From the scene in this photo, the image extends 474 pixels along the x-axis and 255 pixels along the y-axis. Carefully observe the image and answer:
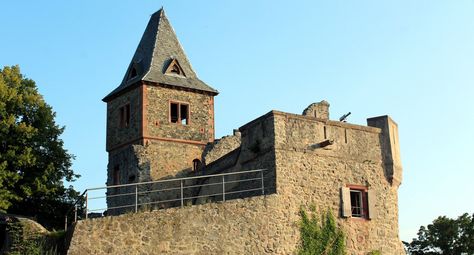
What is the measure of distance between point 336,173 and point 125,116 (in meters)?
14.4

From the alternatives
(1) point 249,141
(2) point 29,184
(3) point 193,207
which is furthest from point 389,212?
(2) point 29,184

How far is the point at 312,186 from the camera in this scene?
2805cm

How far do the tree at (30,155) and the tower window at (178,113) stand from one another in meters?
6.52

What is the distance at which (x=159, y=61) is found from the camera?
4006cm

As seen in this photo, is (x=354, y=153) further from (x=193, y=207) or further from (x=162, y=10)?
(x=162, y=10)

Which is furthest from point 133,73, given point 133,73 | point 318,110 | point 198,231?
point 198,231

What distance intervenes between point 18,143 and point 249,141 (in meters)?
15.3

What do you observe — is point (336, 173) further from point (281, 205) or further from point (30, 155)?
point (30, 155)

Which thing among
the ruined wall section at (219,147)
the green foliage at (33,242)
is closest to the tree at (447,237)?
the ruined wall section at (219,147)

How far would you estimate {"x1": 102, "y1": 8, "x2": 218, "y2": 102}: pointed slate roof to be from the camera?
39.3m

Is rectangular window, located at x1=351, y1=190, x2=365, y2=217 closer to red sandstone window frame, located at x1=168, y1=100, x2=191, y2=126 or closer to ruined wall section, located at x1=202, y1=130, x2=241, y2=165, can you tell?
ruined wall section, located at x1=202, y1=130, x2=241, y2=165

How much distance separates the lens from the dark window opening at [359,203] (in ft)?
95.2

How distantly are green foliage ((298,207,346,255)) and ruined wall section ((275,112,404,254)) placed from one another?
352 millimetres

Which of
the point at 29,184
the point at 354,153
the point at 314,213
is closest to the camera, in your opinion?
the point at 314,213
